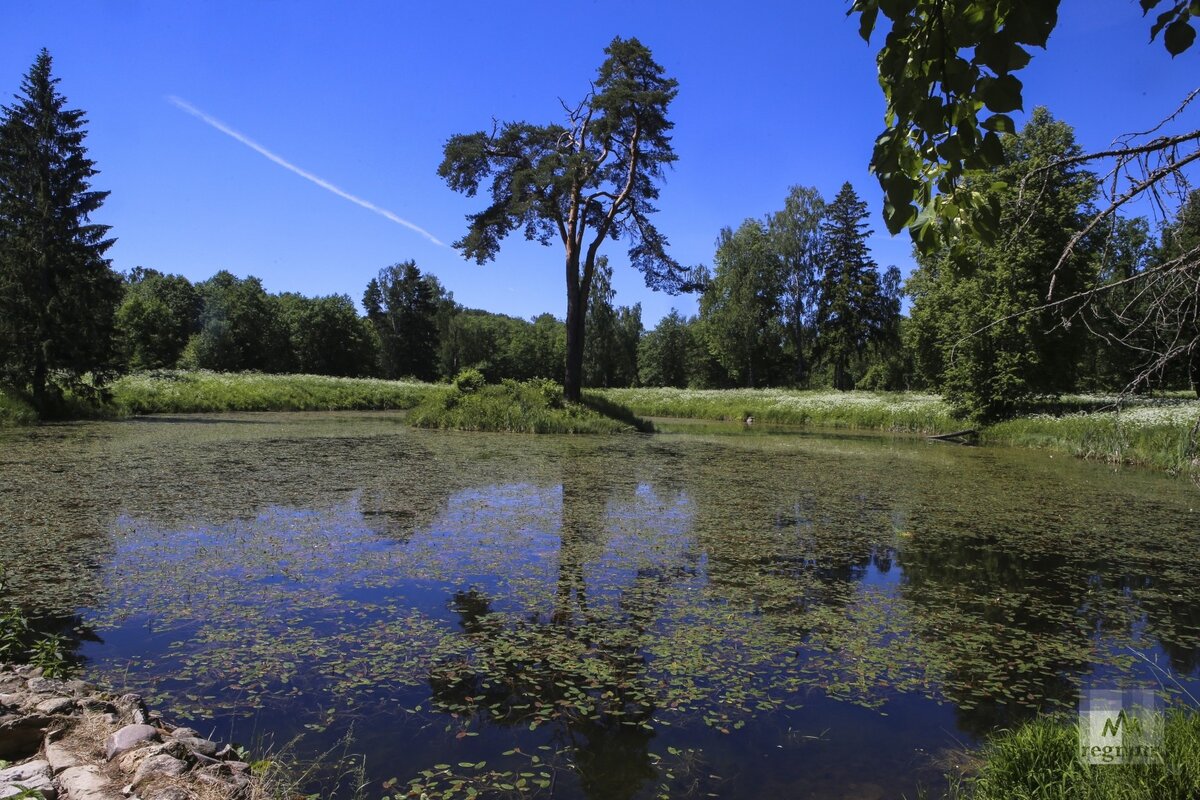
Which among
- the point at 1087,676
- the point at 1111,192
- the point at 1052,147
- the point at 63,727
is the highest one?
the point at 1052,147

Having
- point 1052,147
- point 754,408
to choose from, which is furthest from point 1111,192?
point 754,408

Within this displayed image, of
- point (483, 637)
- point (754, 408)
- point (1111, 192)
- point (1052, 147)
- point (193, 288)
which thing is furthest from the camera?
point (193, 288)

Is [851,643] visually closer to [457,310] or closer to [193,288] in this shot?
[457,310]

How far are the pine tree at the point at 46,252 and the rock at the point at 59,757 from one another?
1893cm

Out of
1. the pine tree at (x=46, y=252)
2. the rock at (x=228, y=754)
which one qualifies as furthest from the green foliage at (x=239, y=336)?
the rock at (x=228, y=754)

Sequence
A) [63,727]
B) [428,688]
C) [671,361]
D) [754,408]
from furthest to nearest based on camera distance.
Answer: [671,361], [754,408], [428,688], [63,727]

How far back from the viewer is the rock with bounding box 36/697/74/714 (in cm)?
270

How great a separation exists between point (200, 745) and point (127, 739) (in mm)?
241

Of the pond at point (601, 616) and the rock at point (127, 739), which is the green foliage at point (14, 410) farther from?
the rock at point (127, 739)

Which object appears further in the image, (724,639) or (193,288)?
(193,288)

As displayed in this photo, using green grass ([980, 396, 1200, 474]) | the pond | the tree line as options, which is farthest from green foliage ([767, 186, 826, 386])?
the pond

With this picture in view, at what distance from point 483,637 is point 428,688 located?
2.42 ft

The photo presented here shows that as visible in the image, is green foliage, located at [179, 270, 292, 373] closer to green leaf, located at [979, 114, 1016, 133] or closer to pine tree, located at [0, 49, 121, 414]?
pine tree, located at [0, 49, 121, 414]

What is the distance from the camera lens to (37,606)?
4.48 meters
